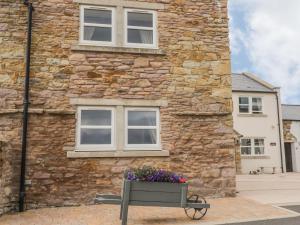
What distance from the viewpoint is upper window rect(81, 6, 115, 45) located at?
10.2 metres

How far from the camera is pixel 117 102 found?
9906 millimetres

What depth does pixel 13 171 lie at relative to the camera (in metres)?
8.83

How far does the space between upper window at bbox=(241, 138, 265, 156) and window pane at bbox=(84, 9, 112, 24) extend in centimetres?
1595

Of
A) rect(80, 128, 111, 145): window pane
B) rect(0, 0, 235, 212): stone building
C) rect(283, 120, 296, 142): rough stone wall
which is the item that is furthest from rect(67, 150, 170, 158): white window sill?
rect(283, 120, 296, 142): rough stone wall

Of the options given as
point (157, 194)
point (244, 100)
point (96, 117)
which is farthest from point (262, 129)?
point (157, 194)

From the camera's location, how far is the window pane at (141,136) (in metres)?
10.1

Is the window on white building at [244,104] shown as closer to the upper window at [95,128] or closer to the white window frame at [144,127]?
the white window frame at [144,127]

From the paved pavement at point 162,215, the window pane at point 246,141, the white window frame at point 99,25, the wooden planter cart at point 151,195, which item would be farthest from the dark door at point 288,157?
the wooden planter cart at point 151,195

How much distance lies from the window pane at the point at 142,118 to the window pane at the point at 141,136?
0.22m

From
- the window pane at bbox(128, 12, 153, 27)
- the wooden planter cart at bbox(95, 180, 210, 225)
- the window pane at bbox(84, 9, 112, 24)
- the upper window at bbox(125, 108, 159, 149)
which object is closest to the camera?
the wooden planter cart at bbox(95, 180, 210, 225)

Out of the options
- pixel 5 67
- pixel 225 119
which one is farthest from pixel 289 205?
pixel 5 67

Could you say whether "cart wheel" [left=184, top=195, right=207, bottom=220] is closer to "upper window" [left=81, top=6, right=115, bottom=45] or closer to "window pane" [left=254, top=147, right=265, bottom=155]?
"upper window" [left=81, top=6, right=115, bottom=45]

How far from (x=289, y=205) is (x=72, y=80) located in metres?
7.02

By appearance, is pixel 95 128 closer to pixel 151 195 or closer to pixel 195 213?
pixel 151 195
